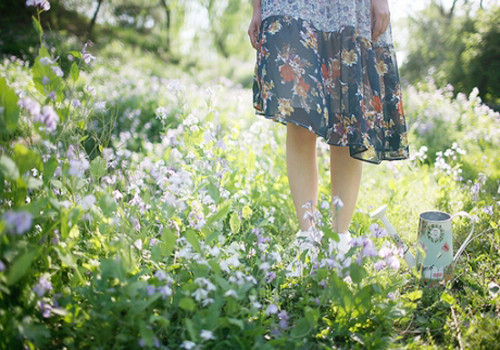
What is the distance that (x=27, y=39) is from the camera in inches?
360

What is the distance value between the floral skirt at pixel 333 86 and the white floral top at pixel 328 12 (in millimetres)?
24

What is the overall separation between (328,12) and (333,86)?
0.31 meters

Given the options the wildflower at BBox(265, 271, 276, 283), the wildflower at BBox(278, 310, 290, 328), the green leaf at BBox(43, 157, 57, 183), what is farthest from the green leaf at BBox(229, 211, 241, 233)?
the green leaf at BBox(43, 157, 57, 183)

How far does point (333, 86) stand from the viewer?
5.78 ft

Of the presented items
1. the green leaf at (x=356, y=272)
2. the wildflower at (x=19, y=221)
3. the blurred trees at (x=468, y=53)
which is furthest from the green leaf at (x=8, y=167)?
the blurred trees at (x=468, y=53)

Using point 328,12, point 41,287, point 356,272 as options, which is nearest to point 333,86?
point 328,12

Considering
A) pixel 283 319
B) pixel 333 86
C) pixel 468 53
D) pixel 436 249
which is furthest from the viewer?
pixel 468 53

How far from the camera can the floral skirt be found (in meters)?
1.66

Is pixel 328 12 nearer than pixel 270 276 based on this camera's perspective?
No

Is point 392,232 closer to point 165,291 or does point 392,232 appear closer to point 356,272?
point 356,272

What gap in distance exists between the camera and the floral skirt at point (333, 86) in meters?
1.66

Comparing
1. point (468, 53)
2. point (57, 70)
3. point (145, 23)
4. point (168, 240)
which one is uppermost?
point (145, 23)

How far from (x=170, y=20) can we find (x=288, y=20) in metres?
16.0

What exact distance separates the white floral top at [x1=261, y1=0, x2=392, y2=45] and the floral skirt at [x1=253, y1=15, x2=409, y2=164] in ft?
0.08
